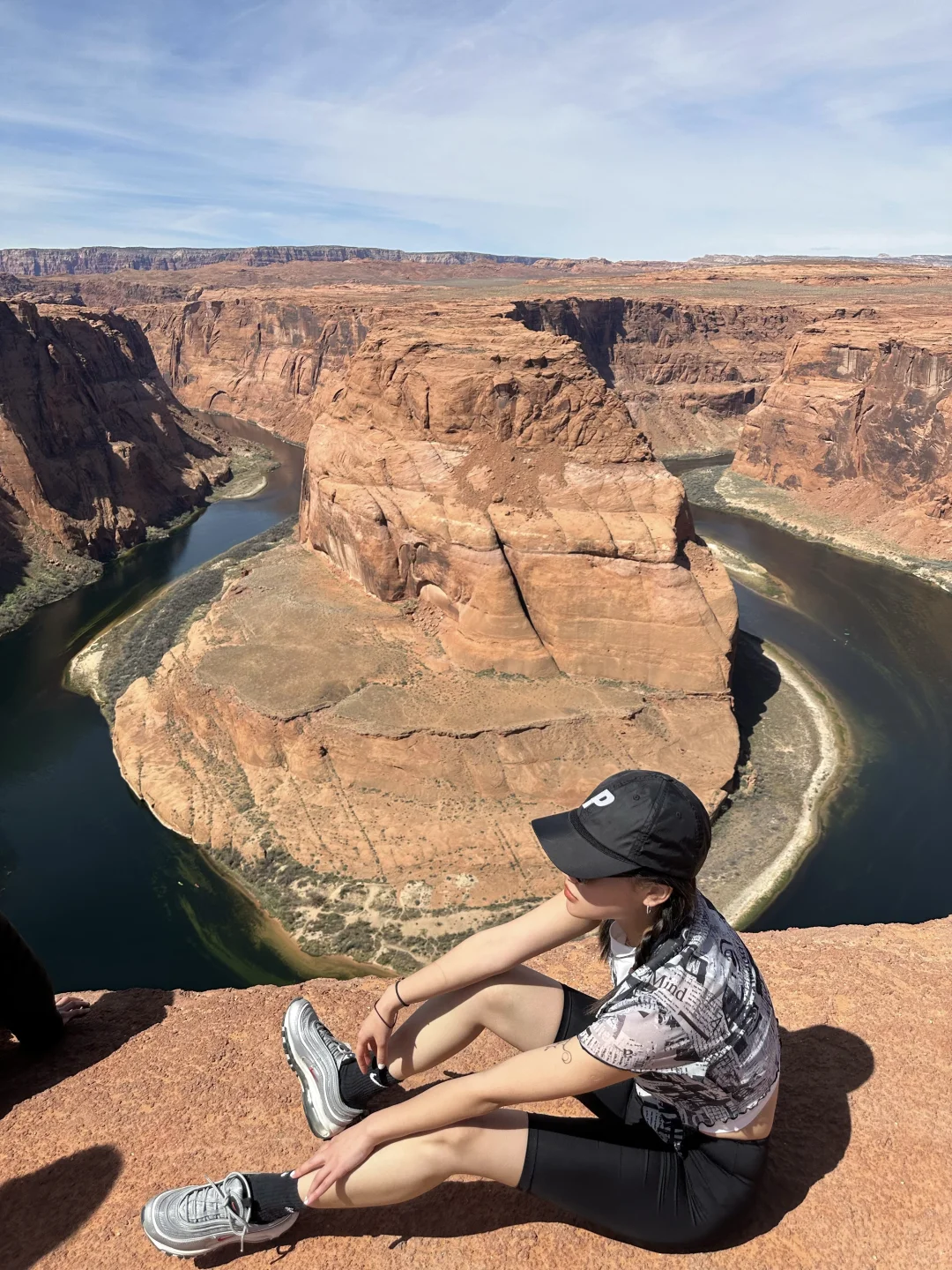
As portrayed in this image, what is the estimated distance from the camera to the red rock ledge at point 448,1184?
192 inches

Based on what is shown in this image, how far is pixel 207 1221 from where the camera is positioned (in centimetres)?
472

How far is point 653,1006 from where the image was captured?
4027 mm

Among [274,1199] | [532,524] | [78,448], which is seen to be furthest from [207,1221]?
[78,448]

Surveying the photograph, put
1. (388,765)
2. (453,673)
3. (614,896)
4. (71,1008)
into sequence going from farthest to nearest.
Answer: (453,673), (388,765), (71,1008), (614,896)

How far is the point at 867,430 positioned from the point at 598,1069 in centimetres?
7217

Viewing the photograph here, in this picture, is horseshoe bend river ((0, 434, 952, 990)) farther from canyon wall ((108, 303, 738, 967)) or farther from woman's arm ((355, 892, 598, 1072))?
woman's arm ((355, 892, 598, 1072))

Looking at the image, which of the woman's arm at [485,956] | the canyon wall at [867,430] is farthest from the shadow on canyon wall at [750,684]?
the canyon wall at [867,430]

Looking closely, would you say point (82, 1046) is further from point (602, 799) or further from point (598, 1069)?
point (602, 799)

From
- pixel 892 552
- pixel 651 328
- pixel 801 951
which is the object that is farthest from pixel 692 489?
pixel 801 951

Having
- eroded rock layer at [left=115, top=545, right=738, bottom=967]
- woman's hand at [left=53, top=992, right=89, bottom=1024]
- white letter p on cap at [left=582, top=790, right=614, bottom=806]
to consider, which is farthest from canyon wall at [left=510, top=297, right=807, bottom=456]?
white letter p on cap at [left=582, top=790, right=614, bottom=806]

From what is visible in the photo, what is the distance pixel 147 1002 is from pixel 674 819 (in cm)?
668

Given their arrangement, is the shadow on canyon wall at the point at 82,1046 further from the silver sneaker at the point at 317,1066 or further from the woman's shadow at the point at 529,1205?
the woman's shadow at the point at 529,1205

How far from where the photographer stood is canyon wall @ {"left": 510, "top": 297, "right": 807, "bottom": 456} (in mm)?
93562

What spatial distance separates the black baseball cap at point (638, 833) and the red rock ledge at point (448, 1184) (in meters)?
2.80
